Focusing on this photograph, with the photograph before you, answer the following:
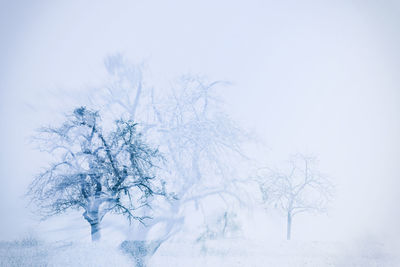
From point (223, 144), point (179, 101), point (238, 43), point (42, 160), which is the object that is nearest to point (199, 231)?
point (223, 144)

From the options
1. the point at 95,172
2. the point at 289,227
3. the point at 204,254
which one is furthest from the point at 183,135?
the point at 289,227

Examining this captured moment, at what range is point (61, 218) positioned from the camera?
1855mm

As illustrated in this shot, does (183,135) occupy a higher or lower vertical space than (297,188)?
higher

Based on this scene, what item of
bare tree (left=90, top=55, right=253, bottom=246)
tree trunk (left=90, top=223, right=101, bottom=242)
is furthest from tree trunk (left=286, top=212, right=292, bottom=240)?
tree trunk (left=90, top=223, right=101, bottom=242)

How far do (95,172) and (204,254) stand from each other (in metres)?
0.92

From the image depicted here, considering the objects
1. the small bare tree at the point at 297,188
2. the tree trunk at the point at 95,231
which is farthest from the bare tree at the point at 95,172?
the small bare tree at the point at 297,188

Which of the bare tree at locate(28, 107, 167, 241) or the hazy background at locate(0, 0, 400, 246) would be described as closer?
the bare tree at locate(28, 107, 167, 241)

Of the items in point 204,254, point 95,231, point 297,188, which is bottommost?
point 204,254

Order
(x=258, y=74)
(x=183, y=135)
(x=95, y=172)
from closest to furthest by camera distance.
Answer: (x=95, y=172) < (x=183, y=135) < (x=258, y=74)

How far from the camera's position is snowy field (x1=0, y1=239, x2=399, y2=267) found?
185 centimetres

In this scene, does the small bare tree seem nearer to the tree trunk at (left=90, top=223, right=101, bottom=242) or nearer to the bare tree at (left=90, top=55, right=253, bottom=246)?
the bare tree at (left=90, top=55, right=253, bottom=246)

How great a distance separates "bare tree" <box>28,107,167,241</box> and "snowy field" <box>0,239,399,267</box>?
17cm

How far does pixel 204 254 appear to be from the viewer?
1.88 meters

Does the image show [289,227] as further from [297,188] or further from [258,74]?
[258,74]
